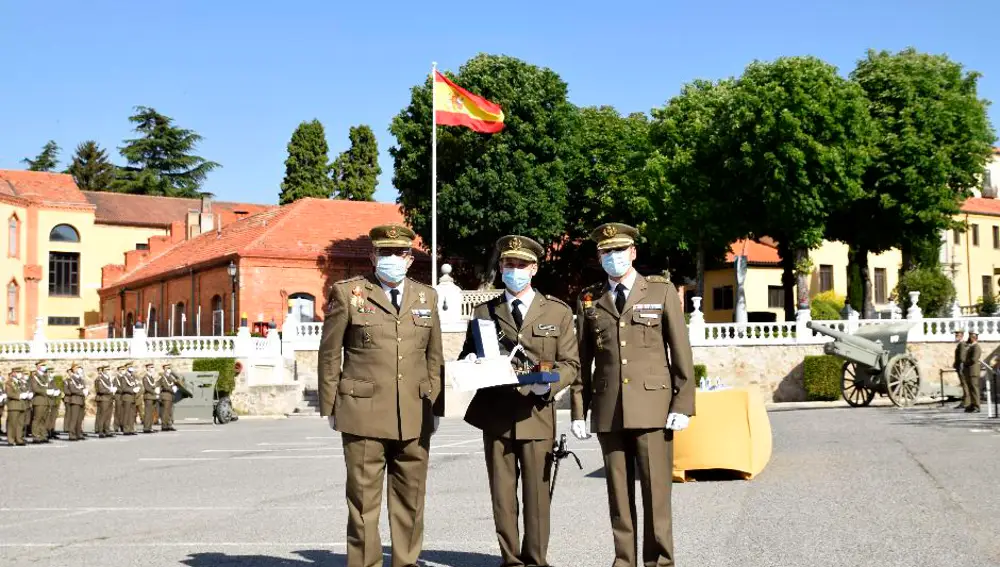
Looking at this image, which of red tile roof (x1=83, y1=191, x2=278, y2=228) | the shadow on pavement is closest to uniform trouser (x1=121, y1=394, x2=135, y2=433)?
the shadow on pavement

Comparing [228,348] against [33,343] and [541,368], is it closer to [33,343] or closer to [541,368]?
[33,343]

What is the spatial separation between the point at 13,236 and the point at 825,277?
1809 inches

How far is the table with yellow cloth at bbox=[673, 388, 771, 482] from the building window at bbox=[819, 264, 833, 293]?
5308 cm

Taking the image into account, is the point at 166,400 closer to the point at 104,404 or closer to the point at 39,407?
the point at 104,404

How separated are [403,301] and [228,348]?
32.2m

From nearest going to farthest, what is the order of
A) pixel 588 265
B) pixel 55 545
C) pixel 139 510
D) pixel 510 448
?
pixel 510 448 < pixel 55 545 < pixel 139 510 < pixel 588 265

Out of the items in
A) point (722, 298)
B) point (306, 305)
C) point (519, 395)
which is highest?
point (722, 298)

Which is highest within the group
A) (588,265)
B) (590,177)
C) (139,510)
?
(590,177)

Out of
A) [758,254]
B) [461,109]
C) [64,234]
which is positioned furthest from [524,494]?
[64,234]

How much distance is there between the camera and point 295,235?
171 ft

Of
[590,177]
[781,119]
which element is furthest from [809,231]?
[590,177]

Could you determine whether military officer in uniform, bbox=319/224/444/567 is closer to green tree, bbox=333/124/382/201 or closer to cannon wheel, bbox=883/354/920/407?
cannon wheel, bbox=883/354/920/407

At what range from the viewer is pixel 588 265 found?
173ft

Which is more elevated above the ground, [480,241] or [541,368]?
[480,241]
